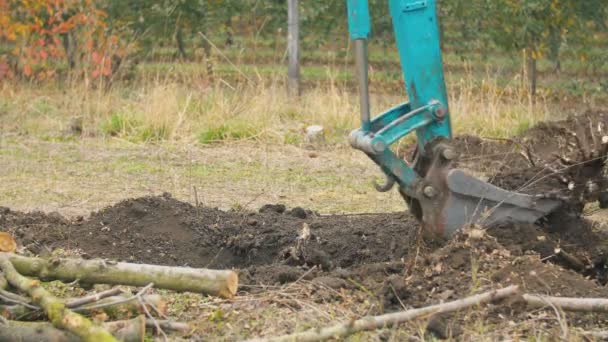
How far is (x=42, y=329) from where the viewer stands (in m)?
4.46

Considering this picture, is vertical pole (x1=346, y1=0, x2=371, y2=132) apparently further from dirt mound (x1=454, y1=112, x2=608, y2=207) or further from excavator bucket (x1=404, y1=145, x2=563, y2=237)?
dirt mound (x1=454, y1=112, x2=608, y2=207)

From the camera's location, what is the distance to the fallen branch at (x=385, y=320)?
4422mm

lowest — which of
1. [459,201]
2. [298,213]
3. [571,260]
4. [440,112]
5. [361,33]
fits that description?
[298,213]

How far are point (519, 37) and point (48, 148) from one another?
7.58 metres

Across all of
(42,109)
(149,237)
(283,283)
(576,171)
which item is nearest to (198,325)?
(283,283)

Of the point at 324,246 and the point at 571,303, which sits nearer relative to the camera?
the point at 571,303

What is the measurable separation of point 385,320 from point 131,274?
1.21m

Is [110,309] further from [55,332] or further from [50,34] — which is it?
[50,34]

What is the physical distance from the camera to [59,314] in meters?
4.36

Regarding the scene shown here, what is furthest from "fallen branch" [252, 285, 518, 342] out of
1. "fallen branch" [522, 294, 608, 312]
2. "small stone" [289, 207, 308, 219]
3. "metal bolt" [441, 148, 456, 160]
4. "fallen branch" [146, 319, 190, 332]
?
"small stone" [289, 207, 308, 219]

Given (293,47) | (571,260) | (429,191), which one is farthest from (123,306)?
(293,47)

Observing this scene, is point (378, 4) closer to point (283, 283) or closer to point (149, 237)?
point (149, 237)

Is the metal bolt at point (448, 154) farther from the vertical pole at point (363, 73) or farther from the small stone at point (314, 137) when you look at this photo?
the small stone at point (314, 137)

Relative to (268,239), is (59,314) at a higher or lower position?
higher
